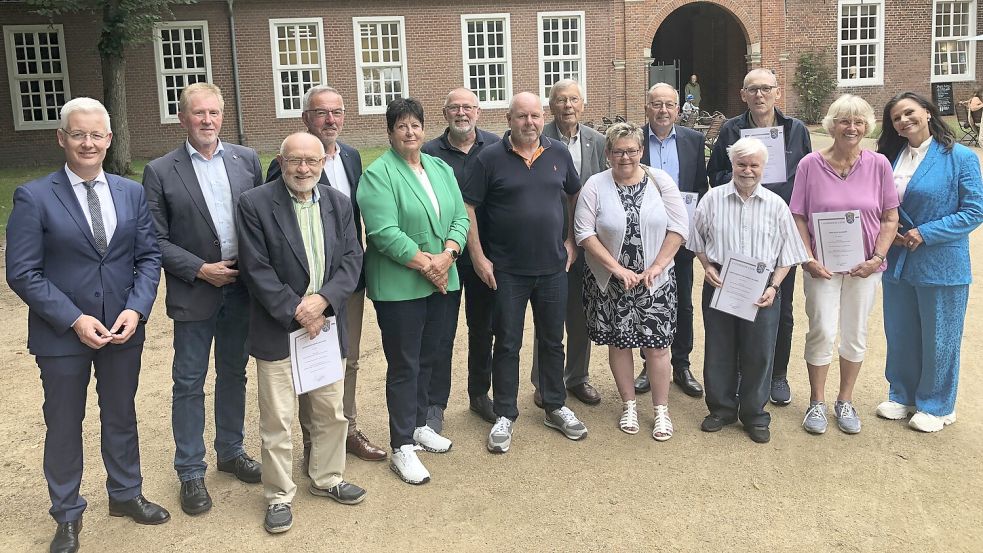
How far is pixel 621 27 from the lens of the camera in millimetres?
23078

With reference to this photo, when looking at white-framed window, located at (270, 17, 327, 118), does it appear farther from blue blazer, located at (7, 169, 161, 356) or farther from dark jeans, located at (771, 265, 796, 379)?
blue blazer, located at (7, 169, 161, 356)

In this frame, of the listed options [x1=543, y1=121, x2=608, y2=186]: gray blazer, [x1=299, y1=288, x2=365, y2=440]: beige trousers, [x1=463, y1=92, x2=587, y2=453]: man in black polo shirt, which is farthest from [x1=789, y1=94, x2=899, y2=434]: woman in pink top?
[x1=299, y1=288, x2=365, y2=440]: beige trousers

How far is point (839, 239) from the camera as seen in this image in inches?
178

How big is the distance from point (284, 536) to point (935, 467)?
323 cm

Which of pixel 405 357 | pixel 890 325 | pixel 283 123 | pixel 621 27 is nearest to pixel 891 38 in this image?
pixel 621 27

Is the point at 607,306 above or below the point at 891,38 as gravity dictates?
below

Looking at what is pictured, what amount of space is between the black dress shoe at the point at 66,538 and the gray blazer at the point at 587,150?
3.26 metres

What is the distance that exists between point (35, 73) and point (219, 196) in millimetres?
20761

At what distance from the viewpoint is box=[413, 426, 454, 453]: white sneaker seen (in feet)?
14.9

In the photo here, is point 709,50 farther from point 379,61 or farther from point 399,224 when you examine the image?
point 399,224

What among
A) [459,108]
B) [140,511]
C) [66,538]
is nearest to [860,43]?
[459,108]

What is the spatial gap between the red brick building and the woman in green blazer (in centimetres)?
1849

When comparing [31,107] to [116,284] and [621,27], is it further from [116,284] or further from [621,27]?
[116,284]

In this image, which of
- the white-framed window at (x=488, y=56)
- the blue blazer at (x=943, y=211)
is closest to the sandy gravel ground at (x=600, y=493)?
the blue blazer at (x=943, y=211)
